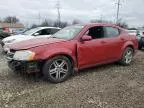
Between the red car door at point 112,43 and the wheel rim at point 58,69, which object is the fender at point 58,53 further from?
the red car door at point 112,43

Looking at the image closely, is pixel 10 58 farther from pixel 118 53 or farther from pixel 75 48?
pixel 118 53

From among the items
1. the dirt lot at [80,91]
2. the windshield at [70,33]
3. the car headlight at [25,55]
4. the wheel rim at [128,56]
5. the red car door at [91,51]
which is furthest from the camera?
the wheel rim at [128,56]

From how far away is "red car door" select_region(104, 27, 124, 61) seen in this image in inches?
264

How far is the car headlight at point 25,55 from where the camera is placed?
16.9 feet

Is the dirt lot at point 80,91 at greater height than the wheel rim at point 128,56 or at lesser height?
lesser

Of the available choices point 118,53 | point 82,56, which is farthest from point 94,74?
point 118,53

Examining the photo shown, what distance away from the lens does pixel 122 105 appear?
4.23m

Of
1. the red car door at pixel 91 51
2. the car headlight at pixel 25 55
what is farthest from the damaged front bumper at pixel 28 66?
the red car door at pixel 91 51

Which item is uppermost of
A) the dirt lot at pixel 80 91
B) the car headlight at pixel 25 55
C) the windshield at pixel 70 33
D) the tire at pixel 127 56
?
the windshield at pixel 70 33

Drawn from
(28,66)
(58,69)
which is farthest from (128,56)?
(28,66)

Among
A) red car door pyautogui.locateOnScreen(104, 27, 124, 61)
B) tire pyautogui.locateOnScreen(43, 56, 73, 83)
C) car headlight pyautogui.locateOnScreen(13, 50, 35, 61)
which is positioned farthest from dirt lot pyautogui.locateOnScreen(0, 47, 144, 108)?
car headlight pyautogui.locateOnScreen(13, 50, 35, 61)

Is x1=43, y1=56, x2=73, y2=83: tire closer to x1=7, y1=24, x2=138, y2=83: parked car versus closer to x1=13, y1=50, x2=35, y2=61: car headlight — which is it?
x1=7, y1=24, x2=138, y2=83: parked car

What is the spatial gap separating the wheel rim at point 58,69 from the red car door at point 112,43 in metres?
1.65

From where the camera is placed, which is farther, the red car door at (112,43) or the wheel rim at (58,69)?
the red car door at (112,43)
